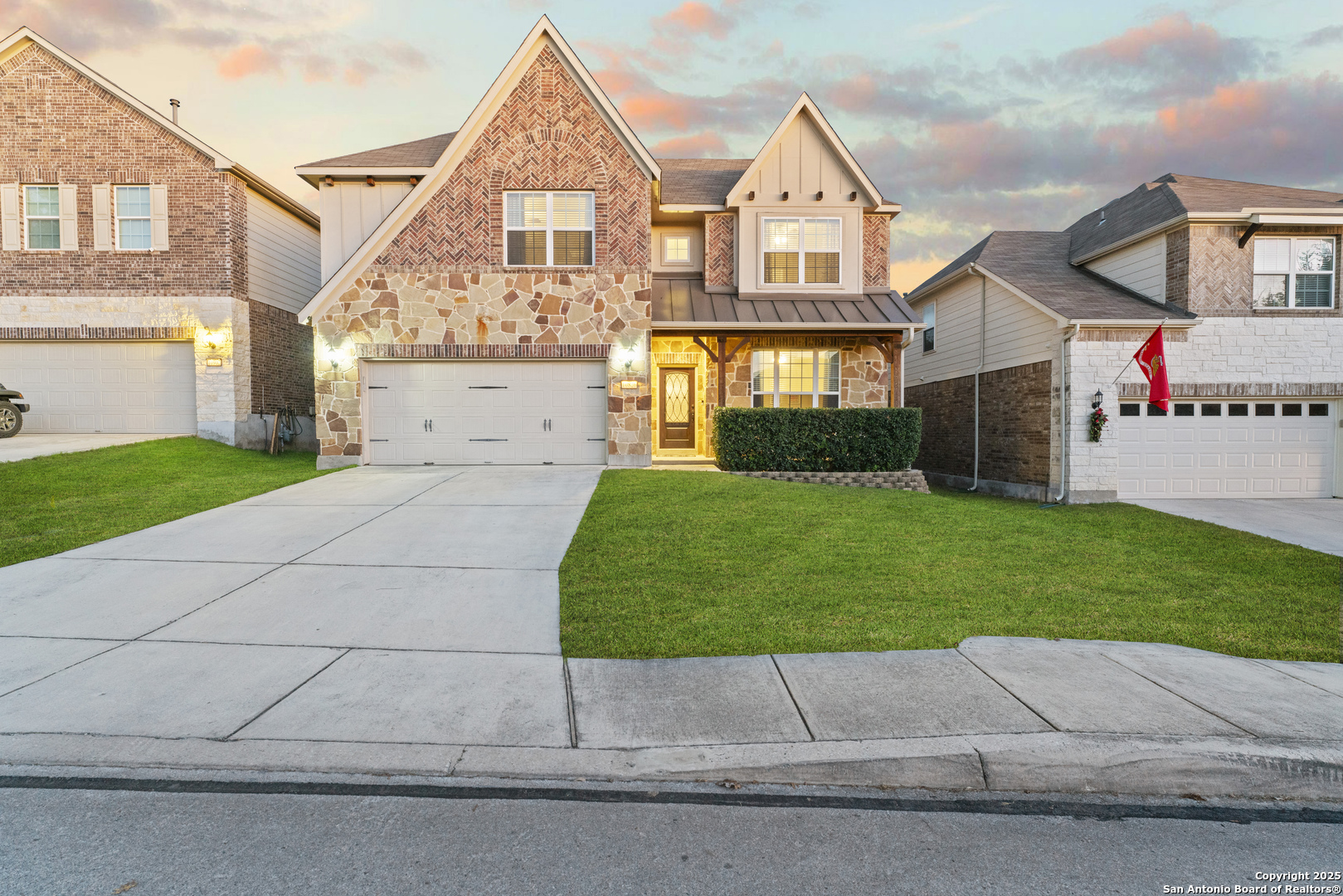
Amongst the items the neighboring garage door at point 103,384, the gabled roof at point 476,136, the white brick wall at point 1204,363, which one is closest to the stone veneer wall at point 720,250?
the gabled roof at point 476,136

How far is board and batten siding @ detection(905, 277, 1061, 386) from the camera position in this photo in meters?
14.9

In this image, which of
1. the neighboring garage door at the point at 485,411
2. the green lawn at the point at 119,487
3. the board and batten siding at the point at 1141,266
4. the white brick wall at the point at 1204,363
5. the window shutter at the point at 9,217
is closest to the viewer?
the green lawn at the point at 119,487

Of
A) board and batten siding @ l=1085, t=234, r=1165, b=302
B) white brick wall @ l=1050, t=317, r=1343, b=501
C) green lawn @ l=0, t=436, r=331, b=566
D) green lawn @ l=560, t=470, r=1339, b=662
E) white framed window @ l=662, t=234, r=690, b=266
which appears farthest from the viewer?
white framed window @ l=662, t=234, r=690, b=266

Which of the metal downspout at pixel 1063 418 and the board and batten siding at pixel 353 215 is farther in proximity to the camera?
the board and batten siding at pixel 353 215

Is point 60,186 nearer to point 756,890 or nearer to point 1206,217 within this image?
point 756,890

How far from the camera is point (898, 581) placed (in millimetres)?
6762

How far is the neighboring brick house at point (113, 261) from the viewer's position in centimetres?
1628

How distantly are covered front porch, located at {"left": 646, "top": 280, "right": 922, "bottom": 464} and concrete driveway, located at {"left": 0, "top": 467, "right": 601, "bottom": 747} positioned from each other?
24.1 ft

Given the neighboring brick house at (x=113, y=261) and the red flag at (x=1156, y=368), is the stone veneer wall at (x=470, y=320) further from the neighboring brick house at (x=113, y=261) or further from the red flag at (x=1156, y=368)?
the red flag at (x=1156, y=368)

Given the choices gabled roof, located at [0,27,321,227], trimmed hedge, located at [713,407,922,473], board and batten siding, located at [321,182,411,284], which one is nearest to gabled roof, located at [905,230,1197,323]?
trimmed hedge, located at [713,407,922,473]

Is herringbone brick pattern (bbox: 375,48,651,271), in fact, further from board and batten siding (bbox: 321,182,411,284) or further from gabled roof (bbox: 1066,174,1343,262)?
gabled roof (bbox: 1066,174,1343,262)

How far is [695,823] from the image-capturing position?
311 cm

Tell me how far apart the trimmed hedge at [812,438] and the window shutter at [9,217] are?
1693 cm

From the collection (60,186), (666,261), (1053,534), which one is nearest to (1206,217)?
(1053,534)
